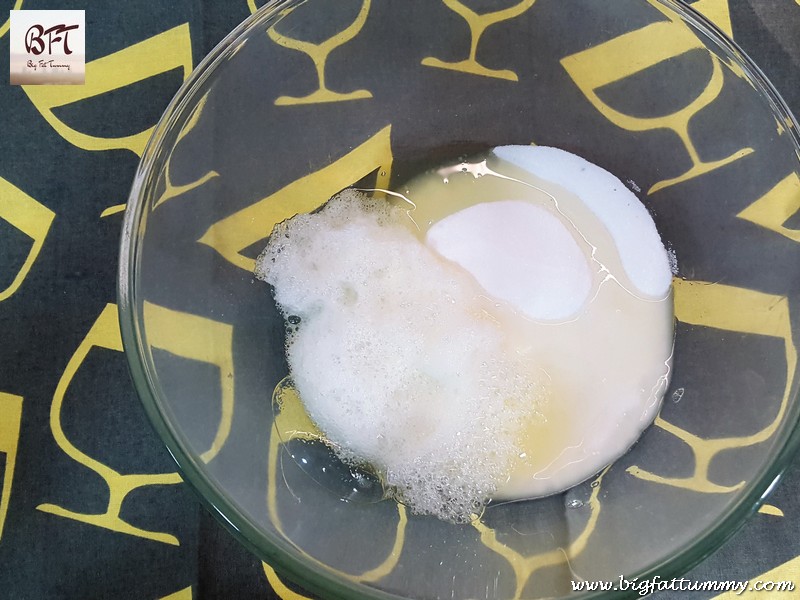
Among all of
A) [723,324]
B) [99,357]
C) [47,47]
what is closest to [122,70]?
[47,47]

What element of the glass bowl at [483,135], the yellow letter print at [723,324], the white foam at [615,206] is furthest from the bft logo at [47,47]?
the yellow letter print at [723,324]

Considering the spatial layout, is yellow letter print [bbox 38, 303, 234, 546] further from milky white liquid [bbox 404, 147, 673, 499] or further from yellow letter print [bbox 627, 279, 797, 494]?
yellow letter print [bbox 627, 279, 797, 494]

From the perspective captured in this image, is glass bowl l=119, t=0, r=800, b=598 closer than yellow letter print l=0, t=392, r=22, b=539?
Yes

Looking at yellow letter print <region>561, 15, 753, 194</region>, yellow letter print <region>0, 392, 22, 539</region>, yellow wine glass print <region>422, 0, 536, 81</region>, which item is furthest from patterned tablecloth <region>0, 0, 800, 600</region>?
yellow wine glass print <region>422, 0, 536, 81</region>

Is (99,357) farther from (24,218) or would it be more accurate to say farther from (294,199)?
(294,199)

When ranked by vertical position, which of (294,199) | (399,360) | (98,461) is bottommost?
(98,461)

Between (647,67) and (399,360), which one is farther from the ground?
(647,67)

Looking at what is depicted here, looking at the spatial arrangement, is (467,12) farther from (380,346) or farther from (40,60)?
(40,60)
